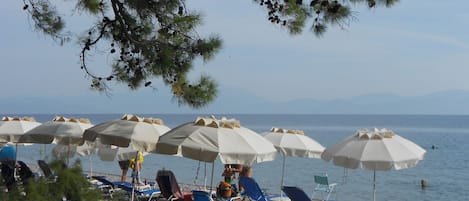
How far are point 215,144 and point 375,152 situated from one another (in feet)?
7.29

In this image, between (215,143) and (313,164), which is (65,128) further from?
(313,164)

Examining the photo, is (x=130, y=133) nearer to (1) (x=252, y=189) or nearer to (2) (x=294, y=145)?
(1) (x=252, y=189)

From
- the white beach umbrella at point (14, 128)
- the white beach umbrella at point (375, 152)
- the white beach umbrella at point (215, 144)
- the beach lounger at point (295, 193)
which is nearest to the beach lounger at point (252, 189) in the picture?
the beach lounger at point (295, 193)

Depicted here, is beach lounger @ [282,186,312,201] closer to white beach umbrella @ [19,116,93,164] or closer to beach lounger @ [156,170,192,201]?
beach lounger @ [156,170,192,201]

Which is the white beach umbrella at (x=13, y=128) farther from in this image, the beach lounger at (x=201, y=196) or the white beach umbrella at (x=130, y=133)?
the beach lounger at (x=201, y=196)

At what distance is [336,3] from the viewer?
4.73 metres

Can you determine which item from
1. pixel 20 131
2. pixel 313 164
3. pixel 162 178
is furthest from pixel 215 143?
pixel 313 164

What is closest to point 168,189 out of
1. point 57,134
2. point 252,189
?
point 252,189

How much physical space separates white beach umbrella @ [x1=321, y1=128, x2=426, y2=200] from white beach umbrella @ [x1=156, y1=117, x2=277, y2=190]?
3.31 feet

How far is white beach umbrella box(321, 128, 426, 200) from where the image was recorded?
27.7 feet

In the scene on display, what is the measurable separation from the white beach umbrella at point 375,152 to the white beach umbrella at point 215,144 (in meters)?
1.01

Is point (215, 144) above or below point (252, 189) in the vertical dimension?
above

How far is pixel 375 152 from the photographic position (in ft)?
28.1

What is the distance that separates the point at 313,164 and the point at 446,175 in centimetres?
560
